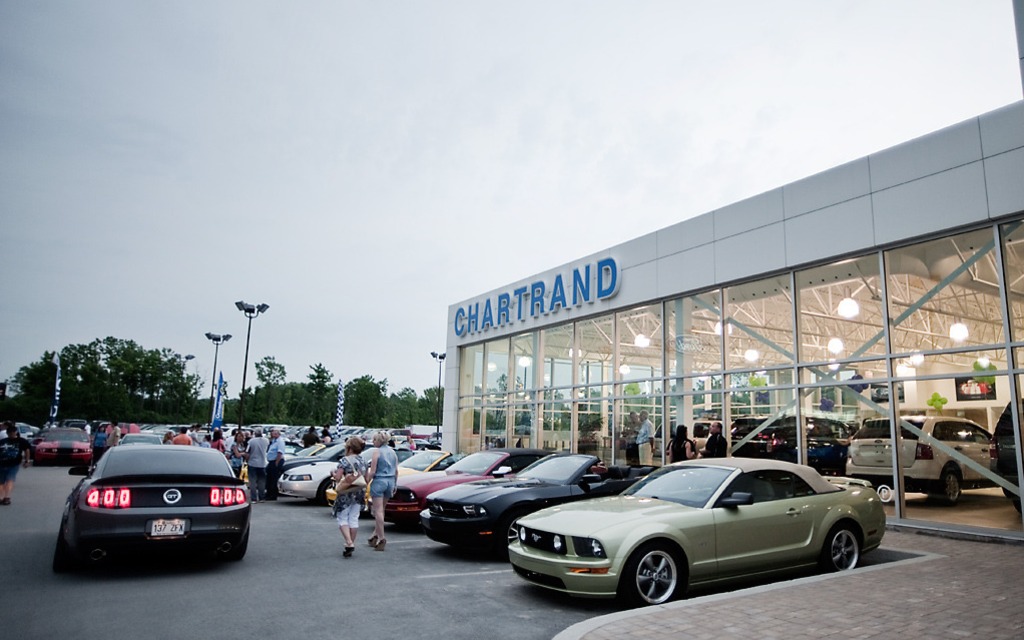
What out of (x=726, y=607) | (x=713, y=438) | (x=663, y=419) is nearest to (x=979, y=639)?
(x=726, y=607)

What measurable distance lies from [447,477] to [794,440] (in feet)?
23.6

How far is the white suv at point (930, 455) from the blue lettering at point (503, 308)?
1323 cm

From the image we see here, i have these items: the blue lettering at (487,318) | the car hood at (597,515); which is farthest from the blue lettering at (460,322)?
the car hood at (597,515)

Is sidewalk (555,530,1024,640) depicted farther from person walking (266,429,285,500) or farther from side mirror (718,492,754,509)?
person walking (266,429,285,500)

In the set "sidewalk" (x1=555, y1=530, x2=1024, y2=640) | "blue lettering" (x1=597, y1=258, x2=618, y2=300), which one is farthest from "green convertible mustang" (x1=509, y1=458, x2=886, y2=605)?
"blue lettering" (x1=597, y1=258, x2=618, y2=300)

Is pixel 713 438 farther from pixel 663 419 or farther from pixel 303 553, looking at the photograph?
pixel 303 553

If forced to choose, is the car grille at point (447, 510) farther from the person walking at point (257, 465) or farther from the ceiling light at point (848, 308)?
the ceiling light at point (848, 308)

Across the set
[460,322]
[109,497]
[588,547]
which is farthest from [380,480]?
[460,322]

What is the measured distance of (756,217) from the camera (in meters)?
14.4

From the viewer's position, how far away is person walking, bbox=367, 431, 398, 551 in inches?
359

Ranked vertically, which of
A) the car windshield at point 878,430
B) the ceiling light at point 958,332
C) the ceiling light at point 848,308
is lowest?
the car windshield at point 878,430

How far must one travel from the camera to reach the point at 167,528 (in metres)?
6.84

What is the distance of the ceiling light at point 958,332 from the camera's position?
10.9 meters

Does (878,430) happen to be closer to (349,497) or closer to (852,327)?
(852,327)
